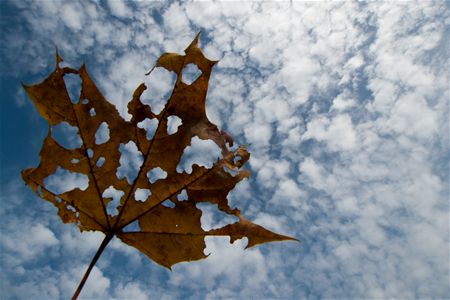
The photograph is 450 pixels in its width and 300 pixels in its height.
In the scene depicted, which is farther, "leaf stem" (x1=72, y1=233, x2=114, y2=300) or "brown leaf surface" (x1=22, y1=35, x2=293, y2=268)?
"brown leaf surface" (x1=22, y1=35, x2=293, y2=268)

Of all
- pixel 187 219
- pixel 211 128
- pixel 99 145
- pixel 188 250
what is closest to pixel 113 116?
pixel 99 145

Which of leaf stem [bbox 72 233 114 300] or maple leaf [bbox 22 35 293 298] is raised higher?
maple leaf [bbox 22 35 293 298]

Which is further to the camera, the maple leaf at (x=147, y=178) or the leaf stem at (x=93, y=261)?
the maple leaf at (x=147, y=178)

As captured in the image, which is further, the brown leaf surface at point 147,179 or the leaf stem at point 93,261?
the brown leaf surface at point 147,179

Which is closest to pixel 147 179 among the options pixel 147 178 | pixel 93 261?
pixel 147 178

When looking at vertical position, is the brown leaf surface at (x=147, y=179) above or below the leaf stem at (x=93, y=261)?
above

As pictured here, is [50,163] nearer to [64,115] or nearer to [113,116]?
[64,115]

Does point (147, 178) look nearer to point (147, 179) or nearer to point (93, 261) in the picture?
point (147, 179)
